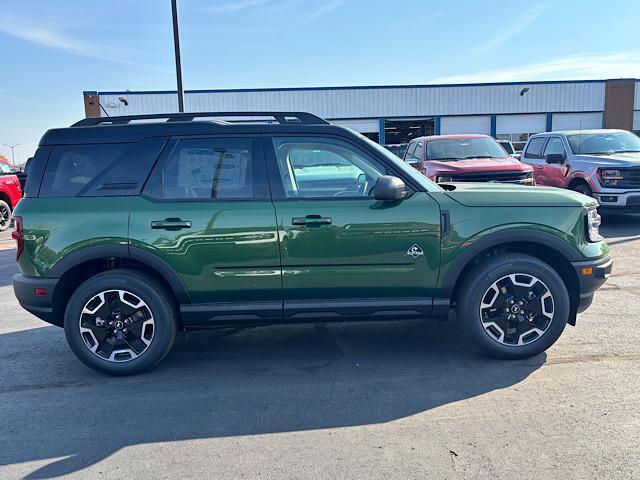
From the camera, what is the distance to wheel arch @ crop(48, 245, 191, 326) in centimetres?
399

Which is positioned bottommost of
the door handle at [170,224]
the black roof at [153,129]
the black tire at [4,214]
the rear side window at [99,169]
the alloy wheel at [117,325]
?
the black tire at [4,214]

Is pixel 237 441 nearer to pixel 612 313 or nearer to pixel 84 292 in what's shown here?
pixel 84 292

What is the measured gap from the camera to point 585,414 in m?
3.37

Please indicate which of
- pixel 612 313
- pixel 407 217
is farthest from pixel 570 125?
pixel 407 217

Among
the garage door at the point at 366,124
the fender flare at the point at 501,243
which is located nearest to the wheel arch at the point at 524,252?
the fender flare at the point at 501,243

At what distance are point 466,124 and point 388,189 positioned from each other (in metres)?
30.9

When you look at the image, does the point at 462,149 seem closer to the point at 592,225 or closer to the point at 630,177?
the point at 630,177

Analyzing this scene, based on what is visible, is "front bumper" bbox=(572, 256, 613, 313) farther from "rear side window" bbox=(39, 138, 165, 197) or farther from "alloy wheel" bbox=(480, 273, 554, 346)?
"rear side window" bbox=(39, 138, 165, 197)

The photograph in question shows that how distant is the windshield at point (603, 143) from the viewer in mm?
11062

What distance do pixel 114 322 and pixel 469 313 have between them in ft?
9.32

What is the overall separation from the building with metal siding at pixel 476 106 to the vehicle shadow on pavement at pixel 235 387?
27138 mm

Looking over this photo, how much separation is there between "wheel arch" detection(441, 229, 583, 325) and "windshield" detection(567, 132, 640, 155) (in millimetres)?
7954

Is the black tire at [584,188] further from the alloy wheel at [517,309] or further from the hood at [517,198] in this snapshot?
the alloy wheel at [517,309]

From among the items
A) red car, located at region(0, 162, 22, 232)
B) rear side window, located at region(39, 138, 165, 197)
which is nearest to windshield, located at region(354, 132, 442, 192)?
rear side window, located at region(39, 138, 165, 197)
